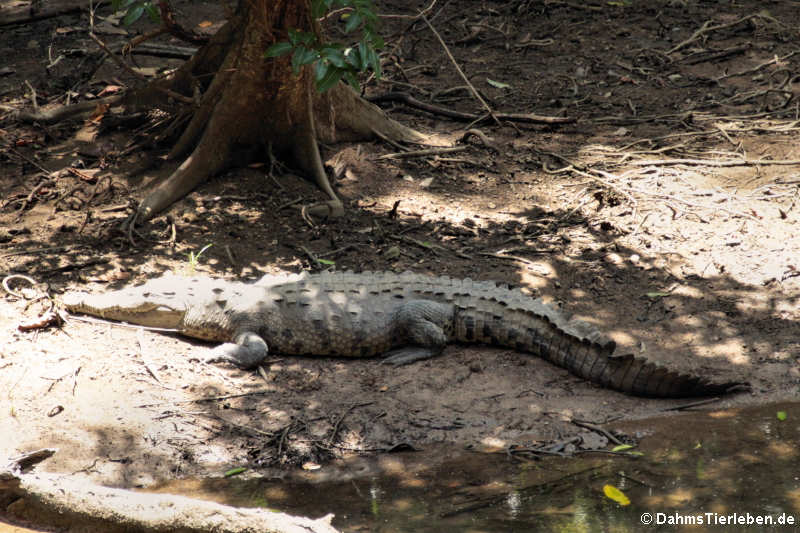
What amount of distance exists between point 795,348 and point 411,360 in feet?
7.64

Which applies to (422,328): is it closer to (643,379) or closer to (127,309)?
(643,379)

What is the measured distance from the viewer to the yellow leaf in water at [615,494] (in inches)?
143

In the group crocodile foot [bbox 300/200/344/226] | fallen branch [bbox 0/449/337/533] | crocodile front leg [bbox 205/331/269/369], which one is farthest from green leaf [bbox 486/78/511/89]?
fallen branch [bbox 0/449/337/533]

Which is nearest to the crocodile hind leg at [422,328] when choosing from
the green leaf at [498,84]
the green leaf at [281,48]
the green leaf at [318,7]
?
the green leaf at [281,48]

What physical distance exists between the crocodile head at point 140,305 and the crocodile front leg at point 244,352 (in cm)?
39

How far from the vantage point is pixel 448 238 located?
20.6 ft

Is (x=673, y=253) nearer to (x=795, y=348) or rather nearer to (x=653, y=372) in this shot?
(x=795, y=348)

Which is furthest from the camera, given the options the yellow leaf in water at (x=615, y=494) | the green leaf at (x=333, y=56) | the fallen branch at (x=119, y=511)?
the green leaf at (x=333, y=56)

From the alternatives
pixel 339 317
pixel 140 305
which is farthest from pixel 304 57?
pixel 140 305

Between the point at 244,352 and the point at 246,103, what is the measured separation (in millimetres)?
2609

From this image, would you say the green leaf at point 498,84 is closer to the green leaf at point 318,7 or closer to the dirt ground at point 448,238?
the dirt ground at point 448,238

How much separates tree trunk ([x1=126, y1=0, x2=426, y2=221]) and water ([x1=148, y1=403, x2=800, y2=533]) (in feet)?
9.54

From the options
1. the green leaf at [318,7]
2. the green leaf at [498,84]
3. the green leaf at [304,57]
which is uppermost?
the green leaf at [318,7]

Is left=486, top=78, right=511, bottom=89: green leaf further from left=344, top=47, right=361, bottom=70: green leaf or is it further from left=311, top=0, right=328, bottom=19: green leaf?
left=311, top=0, right=328, bottom=19: green leaf
